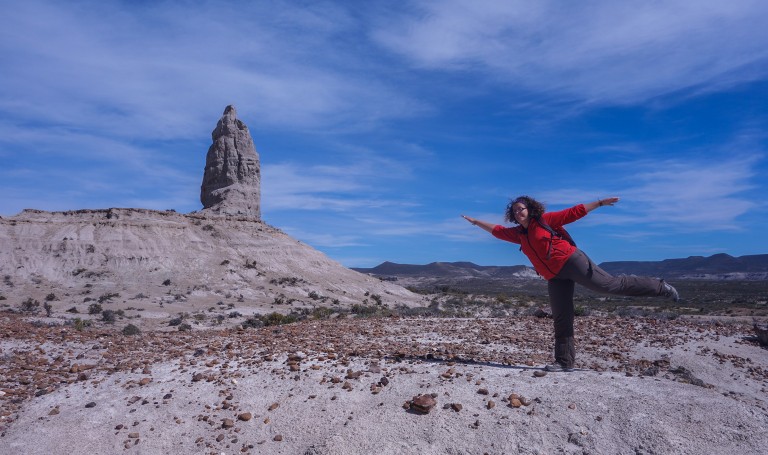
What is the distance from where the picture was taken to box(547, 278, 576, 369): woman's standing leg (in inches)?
269

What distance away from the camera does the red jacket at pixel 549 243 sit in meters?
6.41

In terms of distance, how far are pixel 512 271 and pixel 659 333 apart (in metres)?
144

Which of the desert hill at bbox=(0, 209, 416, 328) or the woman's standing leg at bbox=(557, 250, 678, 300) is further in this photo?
the desert hill at bbox=(0, 209, 416, 328)

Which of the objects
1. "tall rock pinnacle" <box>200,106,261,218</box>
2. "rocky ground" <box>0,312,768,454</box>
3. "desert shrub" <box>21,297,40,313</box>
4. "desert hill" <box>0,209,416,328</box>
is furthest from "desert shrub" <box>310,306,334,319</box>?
"tall rock pinnacle" <box>200,106,261,218</box>

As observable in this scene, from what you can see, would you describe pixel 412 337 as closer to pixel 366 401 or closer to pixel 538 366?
pixel 538 366

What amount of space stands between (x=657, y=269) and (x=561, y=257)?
168361mm

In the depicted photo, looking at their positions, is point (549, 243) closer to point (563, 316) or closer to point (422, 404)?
point (563, 316)

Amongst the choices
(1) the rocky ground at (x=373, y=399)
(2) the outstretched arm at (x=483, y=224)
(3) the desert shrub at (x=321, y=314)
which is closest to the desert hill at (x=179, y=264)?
(3) the desert shrub at (x=321, y=314)

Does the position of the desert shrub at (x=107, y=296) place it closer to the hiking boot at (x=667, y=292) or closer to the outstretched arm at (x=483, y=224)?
the outstretched arm at (x=483, y=224)

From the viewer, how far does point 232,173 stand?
53.0 metres

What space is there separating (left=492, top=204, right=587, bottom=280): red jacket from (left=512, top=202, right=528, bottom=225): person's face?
97 mm

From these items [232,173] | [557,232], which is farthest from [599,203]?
[232,173]

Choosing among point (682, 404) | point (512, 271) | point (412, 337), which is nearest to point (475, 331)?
point (412, 337)

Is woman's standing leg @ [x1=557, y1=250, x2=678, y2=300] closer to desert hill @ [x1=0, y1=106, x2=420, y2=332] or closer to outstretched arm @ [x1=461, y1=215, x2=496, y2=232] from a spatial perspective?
outstretched arm @ [x1=461, y1=215, x2=496, y2=232]
